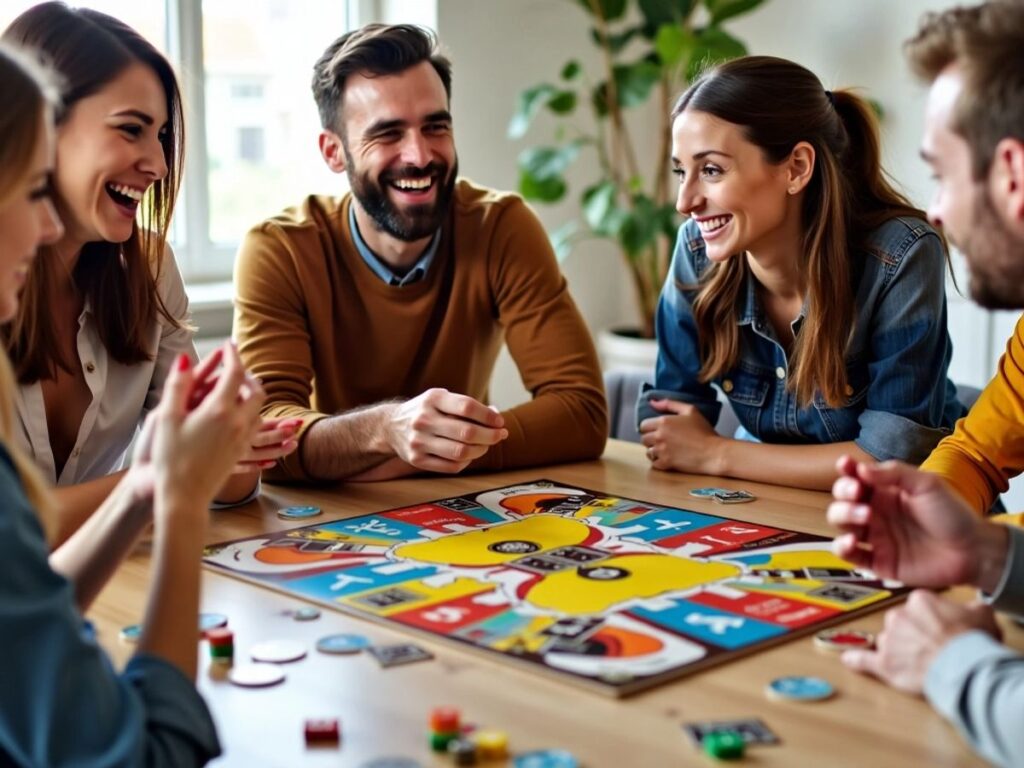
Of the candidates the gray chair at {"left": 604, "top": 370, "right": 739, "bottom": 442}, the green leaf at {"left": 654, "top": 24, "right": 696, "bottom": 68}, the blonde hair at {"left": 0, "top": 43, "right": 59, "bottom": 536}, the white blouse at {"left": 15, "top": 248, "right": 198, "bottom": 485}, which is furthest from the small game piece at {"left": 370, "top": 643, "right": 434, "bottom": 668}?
the green leaf at {"left": 654, "top": 24, "right": 696, "bottom": 68}

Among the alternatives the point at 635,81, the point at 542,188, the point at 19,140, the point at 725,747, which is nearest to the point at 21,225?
the point at 19,140

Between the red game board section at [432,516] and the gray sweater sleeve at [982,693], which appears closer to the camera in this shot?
the gray sweater sleeve at [982,693]

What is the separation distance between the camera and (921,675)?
1153mm

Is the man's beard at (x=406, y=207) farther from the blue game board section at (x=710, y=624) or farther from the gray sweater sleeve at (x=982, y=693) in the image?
the gray sweater sleeve at (x=982, y=693)

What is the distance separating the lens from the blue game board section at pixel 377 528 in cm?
169

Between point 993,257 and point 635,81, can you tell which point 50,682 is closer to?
point 993,257

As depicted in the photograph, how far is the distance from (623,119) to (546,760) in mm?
3592

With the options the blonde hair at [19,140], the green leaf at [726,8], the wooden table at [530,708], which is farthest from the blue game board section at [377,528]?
the green leaf at [726,8]

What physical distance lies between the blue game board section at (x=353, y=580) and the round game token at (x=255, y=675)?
196mm

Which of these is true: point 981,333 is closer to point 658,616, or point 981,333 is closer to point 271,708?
point 658,616

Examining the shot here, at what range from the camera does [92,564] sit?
4.09ft

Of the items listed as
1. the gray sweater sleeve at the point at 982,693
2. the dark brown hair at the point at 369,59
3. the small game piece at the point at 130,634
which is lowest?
the small game piece at the point at 130,634

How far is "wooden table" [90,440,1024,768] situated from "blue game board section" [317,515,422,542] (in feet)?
0.90

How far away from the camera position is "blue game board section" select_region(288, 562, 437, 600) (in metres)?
1.45
